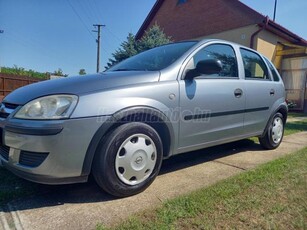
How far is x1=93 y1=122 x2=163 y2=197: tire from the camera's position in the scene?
2.23 m

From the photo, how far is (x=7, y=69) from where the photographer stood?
25578mm

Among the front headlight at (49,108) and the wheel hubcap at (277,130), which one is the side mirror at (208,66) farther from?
the wheel hubcap at (277,130)

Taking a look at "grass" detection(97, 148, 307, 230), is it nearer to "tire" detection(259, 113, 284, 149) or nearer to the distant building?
"tire" detection(259, 113, 284, 149)

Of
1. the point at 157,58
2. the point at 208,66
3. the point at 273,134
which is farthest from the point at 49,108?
the point at 273,134

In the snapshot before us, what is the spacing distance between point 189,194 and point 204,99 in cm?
107

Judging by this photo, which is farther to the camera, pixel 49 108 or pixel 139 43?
pixel 139 43

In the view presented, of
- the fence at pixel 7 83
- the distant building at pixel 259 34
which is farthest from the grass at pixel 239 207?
the fence at pixel 7 83

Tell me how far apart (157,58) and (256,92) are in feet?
5.23

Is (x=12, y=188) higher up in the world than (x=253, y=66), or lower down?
lower down

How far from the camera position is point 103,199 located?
237 centimetres

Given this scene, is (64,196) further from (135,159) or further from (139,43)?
(139,43)

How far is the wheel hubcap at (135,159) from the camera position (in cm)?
235

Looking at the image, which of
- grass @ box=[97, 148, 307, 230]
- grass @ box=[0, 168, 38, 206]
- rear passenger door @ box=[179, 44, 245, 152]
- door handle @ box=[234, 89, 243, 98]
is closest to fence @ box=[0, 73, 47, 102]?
grass @ box=[0, 168, 38, 206]

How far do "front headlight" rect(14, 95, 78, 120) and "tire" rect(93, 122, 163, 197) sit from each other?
1.34ft
